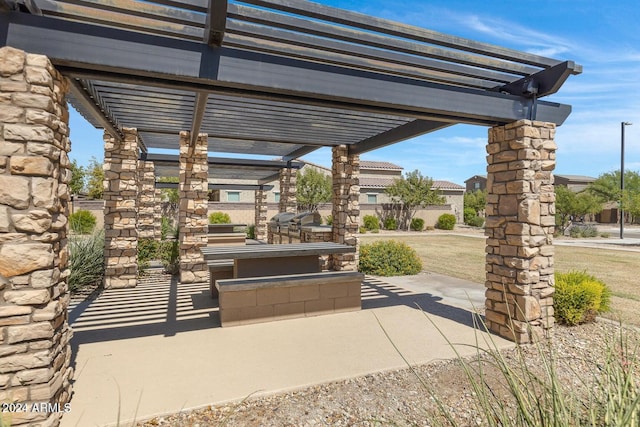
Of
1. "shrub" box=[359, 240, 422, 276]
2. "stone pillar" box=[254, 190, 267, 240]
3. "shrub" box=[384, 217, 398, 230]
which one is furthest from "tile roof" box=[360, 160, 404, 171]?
"shrub" box=[359, 240, 422, 276]

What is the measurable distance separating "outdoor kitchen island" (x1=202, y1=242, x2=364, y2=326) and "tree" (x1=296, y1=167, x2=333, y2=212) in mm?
22808

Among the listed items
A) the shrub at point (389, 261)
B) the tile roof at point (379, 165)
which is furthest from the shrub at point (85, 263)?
the tile roof at point (379, 165)

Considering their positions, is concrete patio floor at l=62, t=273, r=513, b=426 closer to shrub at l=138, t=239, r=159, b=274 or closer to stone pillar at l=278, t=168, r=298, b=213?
shrub at l=138, t=239, r=159, b=274

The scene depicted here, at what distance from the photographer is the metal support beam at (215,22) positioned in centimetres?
314

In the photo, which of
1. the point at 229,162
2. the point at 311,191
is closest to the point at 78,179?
the point at 311,191

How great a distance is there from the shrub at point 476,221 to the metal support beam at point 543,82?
32241 millimetres

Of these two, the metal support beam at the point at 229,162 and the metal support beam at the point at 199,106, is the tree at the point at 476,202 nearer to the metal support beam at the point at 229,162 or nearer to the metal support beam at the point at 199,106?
the metal support beam at the point at 229,162

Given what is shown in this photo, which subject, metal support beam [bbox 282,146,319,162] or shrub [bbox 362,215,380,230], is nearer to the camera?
metal support beam [bbox 282,146,319,162]

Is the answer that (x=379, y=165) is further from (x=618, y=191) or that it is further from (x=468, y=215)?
(x=618, y=191)

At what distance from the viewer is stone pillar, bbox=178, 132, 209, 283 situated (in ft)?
29.1

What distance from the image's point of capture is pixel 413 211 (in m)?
33.0

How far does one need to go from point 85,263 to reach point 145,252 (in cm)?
199

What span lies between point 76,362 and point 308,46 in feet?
15.5

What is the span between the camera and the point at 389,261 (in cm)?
1016
